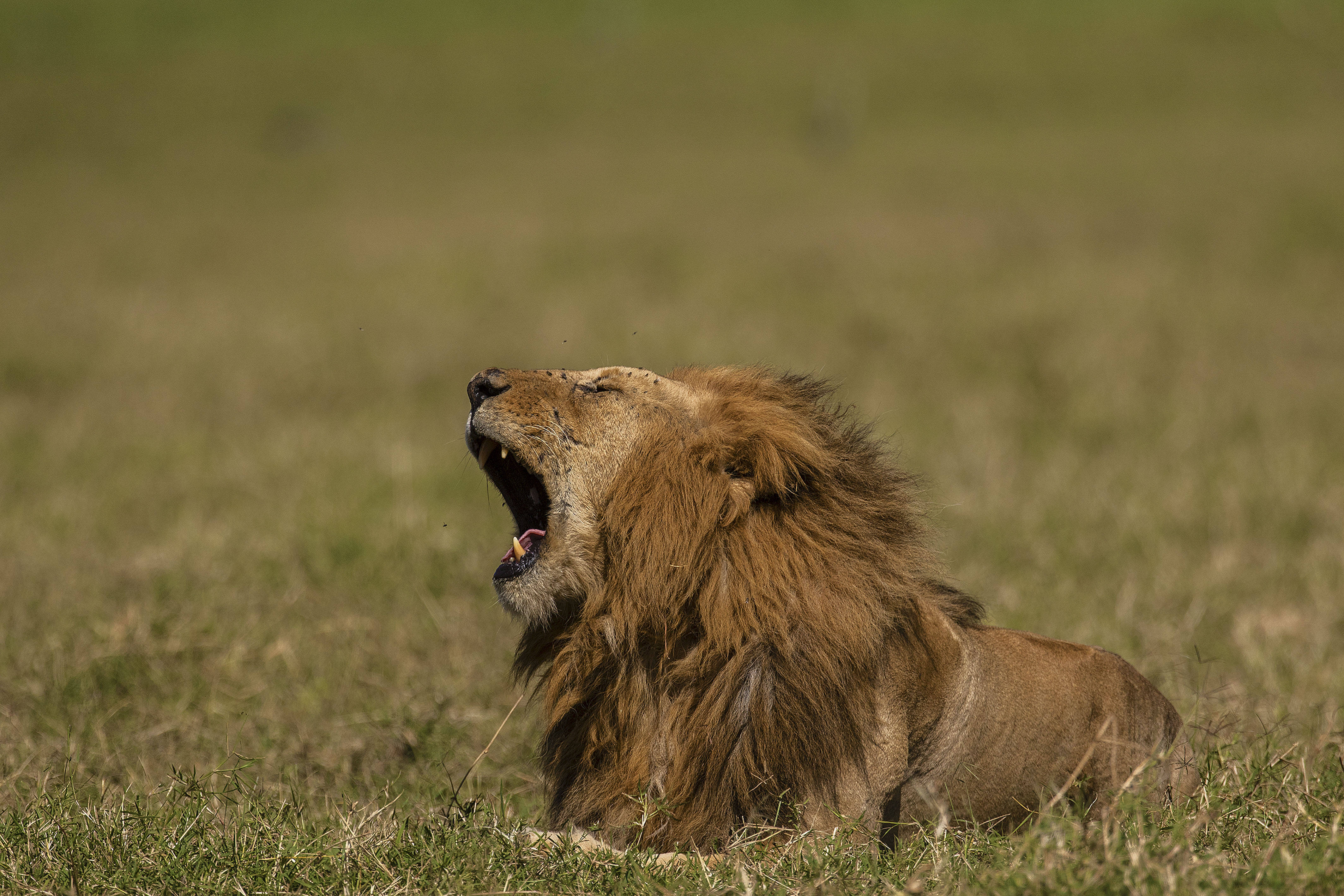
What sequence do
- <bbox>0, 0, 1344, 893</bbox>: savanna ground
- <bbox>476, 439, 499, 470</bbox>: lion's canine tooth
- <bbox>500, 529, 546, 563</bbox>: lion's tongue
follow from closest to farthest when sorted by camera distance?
<bbox>0, 0, 1344, 893</bbox>: savanna ground
<bbox>500, 529, 546, 563</bbox>: lion's tongue
<bbox>476, 439, 499, 470</bbox>: lion's canine tooth

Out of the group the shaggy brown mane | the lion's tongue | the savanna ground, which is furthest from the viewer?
the lion's tongue

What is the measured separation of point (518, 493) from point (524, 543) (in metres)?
0.26

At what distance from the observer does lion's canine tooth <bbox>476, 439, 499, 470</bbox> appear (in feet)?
11.6

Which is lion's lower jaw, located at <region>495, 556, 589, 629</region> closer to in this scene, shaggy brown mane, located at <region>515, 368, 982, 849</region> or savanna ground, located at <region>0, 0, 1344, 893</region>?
shaggy brown mane, located at <region>515, 368, 982, 849</region>

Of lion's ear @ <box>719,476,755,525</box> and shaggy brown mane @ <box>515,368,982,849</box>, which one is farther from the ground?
lion's ear @ <box>719,476,755,525</box>

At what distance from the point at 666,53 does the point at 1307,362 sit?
84.8 feet

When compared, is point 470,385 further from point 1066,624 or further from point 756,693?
point 1066,624

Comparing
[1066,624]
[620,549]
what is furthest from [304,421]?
[620,549]

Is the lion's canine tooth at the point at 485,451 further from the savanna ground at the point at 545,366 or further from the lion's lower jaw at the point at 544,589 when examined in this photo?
the savanna ground at the point at 545,366

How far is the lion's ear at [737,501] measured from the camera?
3193 millimetres

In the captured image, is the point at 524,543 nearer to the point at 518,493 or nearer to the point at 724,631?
the point at 518,493

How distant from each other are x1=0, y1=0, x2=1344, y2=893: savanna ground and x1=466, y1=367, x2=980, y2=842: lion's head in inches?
10.3

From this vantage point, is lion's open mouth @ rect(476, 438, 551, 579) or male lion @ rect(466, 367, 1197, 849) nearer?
male lion @ rect(466, 367, 1197, 849)

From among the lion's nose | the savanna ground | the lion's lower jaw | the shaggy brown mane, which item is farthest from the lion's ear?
the savanna ground
